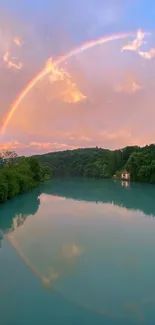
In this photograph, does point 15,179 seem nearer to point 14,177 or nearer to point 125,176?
point 14,177

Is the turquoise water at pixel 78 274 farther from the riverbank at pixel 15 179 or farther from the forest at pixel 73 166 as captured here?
the forest at pixel 73 166

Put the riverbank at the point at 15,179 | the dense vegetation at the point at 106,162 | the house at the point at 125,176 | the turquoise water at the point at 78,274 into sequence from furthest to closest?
1. the house at the point at 125,176
2. the dense vegetation at the point at 106,162
3. the riverbank at the point at 15,179
4. the turquoise water at the point at 78,274

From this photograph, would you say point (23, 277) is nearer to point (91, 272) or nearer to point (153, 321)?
point (91, 272)

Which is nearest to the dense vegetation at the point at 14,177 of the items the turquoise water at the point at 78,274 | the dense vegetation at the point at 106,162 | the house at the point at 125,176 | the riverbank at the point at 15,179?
the riverbank at the point at 15,179

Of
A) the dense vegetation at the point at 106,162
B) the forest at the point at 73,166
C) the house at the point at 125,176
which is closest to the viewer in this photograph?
the forest at the point at 73,166

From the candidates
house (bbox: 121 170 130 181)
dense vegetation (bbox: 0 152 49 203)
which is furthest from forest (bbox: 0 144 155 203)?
house (bbox: 121 170 130 181)

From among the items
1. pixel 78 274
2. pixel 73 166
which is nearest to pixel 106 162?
pixel 73 166

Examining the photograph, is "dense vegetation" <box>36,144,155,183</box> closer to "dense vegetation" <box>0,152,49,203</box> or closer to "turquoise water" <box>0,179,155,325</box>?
"dense vegetation" <box>0,152,49,203</box>

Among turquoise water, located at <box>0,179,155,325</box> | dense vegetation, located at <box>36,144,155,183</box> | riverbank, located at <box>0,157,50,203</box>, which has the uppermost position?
dense vegetation, located at <box>36,144,155,183</box>

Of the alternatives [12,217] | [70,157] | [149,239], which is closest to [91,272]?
[149,239]
